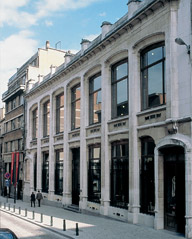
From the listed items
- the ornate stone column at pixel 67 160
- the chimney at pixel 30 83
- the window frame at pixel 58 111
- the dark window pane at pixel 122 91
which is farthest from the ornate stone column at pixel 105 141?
the chimney at pixel 30 83

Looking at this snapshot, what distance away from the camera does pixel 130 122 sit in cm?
2039

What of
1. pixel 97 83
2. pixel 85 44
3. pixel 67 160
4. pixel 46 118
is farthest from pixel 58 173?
pixel 85 44

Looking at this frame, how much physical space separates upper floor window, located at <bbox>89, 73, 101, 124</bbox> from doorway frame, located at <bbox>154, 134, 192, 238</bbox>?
8.18 m

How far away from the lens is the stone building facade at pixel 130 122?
55.0 feet

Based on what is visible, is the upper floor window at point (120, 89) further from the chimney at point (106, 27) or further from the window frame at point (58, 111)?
the window frame at point (58, 111)

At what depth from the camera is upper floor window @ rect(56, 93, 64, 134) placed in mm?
32019

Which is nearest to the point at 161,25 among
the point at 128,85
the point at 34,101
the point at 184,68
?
the point at 184,68

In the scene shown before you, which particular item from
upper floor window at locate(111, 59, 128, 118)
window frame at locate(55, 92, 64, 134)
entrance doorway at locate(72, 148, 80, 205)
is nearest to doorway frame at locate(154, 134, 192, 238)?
upper floor window at locate(111, 59, 128, 118)

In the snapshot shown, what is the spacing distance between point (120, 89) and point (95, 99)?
3.76 m

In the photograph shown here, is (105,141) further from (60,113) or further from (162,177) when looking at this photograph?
(60,113)

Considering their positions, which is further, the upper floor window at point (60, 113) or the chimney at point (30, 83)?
the chimney at point (30, 83)

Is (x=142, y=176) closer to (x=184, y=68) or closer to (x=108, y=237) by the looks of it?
(x=108, y=237)

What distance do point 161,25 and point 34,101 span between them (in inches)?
896

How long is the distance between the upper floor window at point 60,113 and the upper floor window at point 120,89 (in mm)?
9619
